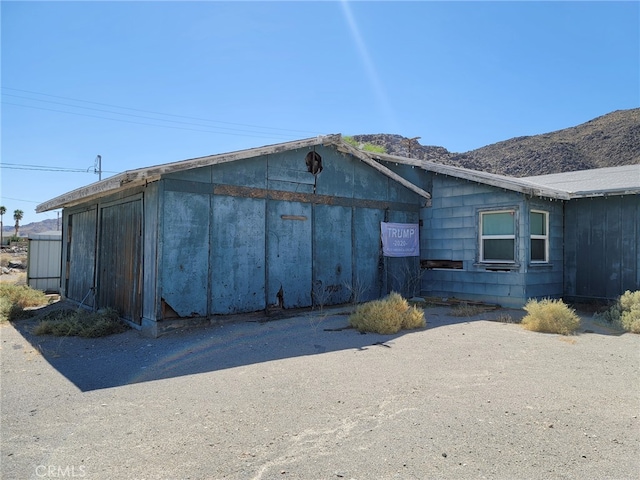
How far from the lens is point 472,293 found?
38.5 feet

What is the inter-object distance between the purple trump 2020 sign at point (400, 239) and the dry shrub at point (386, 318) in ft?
10.7

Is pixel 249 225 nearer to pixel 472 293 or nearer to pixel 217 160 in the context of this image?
pixel 217 160

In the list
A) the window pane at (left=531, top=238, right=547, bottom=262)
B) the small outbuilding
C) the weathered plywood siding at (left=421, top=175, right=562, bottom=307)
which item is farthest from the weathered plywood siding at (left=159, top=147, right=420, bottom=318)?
the small outbuilding

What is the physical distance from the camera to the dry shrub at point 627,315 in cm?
837

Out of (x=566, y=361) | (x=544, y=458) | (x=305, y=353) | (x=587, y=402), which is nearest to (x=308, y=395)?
(x=305, y=353)

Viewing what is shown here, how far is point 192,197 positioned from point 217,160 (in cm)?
88

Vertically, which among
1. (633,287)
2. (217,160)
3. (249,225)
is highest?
(217,160)

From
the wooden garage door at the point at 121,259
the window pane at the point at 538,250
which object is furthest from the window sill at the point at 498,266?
the wooden garage door at the point at 121,259

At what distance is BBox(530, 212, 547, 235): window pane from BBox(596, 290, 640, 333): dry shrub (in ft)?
8.29

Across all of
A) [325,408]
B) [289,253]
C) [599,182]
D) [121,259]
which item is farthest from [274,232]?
[599,182]

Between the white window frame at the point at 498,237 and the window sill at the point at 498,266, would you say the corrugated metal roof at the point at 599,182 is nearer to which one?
the white window frame at the point at 498,237

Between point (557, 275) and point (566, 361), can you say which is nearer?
point (566, 361)

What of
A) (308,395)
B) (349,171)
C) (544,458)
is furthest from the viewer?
(349,171)

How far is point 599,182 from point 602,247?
1.92 metres
